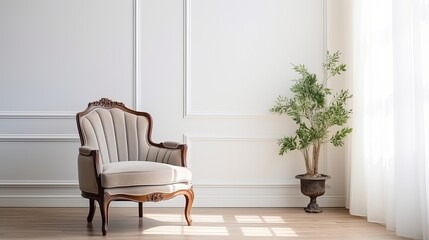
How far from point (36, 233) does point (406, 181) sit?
96.3 inches

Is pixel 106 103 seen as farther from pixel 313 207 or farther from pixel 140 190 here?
pixel 313 207

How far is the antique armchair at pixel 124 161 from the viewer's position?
3379 millimetres

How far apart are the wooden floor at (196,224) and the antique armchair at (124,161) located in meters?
0.16

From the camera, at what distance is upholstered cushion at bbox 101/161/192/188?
336cm

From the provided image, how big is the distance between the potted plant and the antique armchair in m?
1.03

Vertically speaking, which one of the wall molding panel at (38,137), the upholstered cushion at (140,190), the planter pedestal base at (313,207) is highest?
the wall molding panel at (38,137)

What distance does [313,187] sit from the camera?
417cm

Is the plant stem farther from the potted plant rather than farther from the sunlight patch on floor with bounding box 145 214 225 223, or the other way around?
the sunlight patch on floor with bounding box 145 214 225 223

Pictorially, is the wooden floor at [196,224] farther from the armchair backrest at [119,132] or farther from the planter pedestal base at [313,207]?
the armchair backrest at [119,132]

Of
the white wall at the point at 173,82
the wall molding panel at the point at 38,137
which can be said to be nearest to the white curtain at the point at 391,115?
the white wall at the point at 173,82

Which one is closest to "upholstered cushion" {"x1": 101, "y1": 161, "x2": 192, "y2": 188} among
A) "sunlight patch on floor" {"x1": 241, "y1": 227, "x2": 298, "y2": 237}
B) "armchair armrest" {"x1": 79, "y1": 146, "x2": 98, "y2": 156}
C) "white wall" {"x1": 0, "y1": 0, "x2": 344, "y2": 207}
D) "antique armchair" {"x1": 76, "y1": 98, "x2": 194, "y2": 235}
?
"antique armchair" {"x1": 76, "y1": 98, "x2": 194, "y2": 235}

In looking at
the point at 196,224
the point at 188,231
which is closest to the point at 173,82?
the point at 196,224

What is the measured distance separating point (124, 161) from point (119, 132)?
258 millimetres

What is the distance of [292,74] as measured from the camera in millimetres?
4516
